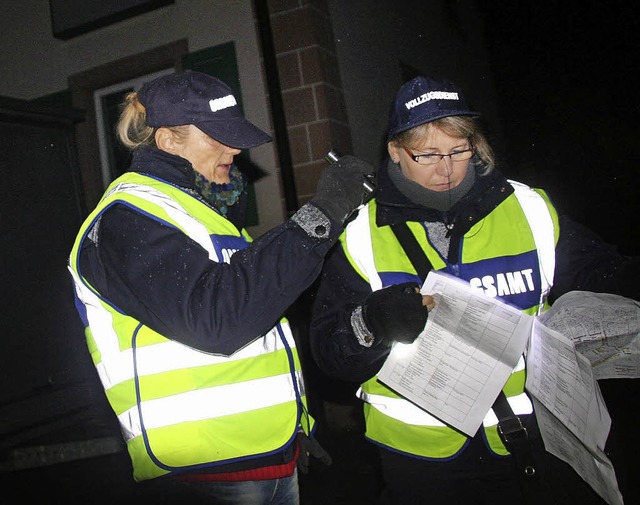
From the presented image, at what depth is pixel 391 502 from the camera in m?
2.06

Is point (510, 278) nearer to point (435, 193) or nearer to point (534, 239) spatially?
point (534, 239)

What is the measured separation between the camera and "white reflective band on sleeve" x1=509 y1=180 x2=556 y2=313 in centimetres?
195

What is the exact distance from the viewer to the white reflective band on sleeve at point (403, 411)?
1928mm

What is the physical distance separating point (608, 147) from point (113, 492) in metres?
12.1

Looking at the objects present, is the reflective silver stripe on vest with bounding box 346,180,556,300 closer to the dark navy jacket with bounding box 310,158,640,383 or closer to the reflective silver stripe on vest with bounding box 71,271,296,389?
the dark navy jacket with bounding box 310,158,640,383

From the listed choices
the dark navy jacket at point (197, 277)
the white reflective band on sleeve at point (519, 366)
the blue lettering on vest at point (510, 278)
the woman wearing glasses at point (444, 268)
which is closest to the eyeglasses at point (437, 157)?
the woman wearing glasses at point (444, 268)

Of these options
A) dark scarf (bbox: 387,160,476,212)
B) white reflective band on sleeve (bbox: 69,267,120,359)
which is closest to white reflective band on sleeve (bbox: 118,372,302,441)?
white reflective band on sleeve (bbox: 69,267,120,359)

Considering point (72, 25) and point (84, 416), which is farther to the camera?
point (72, 25)

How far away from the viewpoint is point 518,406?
6.26 ft

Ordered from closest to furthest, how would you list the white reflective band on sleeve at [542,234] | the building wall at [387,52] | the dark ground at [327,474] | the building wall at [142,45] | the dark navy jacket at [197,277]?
the dark navy jacket at [197,277] → the white reflective band on sleeve at [542,234] → the dark ground at [327,474] → the building wall at [142,45] → the building wall at [387,52]

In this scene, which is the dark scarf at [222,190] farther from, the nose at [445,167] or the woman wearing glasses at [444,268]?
the nose at [445,167]

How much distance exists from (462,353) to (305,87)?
3.19m

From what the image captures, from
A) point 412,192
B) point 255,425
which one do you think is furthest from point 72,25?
point 255,425

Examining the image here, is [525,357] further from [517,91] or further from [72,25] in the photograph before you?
[517,91]
